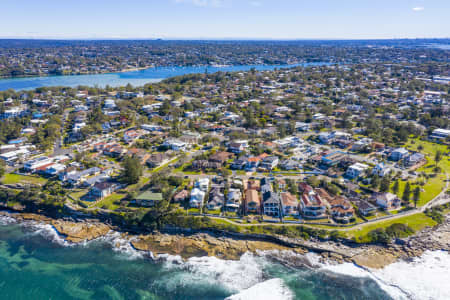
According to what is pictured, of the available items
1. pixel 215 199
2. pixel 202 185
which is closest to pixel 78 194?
pixel 202 185

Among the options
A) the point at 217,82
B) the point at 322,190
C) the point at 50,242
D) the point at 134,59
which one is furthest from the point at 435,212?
the point at 134,59

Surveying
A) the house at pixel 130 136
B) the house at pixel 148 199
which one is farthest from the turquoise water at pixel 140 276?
the house at pixel 130 136

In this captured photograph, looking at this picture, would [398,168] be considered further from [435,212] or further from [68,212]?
[68,212]

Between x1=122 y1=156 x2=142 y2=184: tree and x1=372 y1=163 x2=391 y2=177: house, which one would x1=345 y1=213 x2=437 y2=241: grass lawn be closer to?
x1=372 y1=163 x2=391 y2=177: house

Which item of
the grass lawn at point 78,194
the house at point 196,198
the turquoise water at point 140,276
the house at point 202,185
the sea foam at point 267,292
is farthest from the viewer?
the house at point 202,185

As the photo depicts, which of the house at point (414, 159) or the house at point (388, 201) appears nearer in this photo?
the house at point (388, 201)

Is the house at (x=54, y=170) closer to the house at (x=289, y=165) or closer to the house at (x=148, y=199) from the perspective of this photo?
the house at (x=148, y=199)
